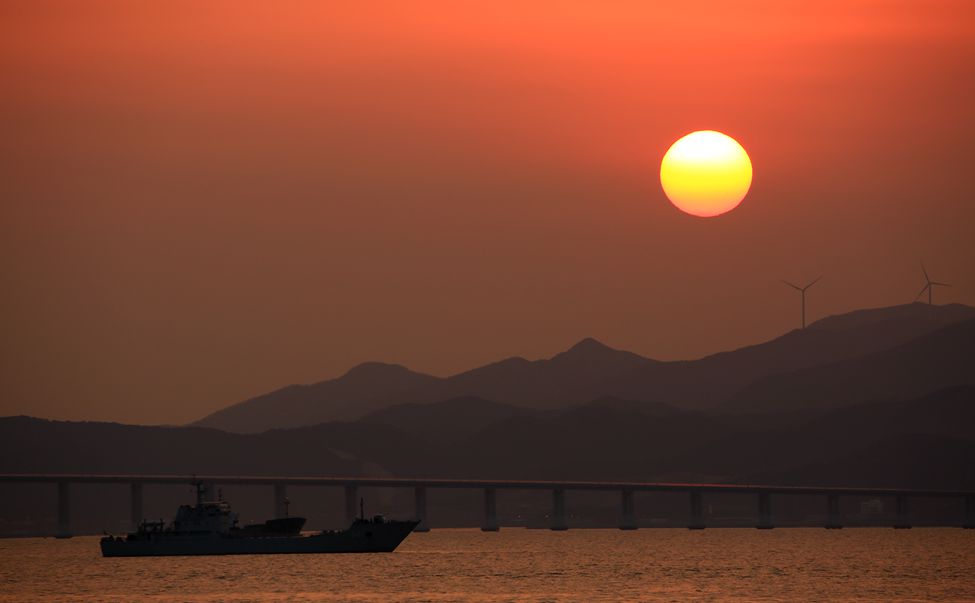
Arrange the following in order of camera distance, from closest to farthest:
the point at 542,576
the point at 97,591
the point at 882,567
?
1. the point at 97,591
2. the point at 542,576
3. the point at 882,567

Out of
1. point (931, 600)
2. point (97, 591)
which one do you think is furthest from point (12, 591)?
point (931, 600)

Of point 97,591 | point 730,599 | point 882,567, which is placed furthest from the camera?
point 882,567

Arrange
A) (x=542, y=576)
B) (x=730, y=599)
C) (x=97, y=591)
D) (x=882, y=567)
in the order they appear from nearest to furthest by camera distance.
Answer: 1. (x=730, y=599)
2. (x=97, y=591)
3. (x=542, y=576)
4. (x=882, y=567)

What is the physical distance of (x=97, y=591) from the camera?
514ft

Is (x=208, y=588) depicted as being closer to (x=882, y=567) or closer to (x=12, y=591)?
(x=12, y=591)

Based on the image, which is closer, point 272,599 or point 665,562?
point 272,599

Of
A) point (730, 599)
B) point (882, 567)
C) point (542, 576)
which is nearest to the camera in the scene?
point (730, 599)

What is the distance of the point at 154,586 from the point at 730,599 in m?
52.0

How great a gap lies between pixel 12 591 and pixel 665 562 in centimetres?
6935

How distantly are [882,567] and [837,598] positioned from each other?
44.6 metres

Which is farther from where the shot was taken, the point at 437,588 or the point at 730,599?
the point at 437,588

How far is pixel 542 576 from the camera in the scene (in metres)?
172

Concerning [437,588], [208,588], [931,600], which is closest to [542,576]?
[437,588]

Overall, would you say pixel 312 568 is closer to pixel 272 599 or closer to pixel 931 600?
pixel 272 599
